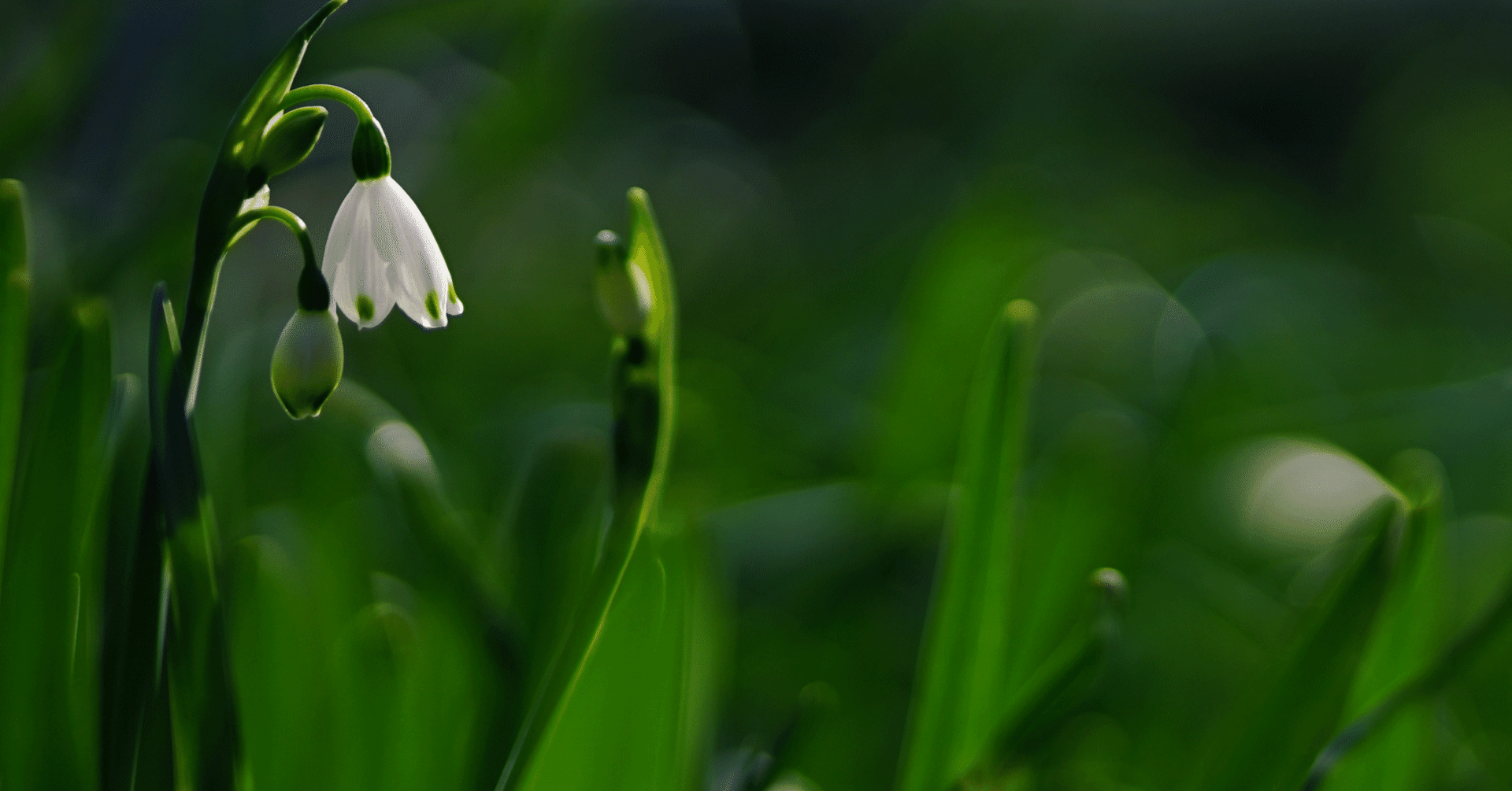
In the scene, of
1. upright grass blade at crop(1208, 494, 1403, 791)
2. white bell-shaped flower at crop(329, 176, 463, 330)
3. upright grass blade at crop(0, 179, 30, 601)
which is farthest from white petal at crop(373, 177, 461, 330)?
upright grass blade at crop(1208, 494, 1403, 791)

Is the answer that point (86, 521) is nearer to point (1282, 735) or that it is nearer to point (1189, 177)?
Result: point (1282, 735)

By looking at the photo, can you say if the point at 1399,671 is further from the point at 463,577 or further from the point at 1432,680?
the point at 463,577

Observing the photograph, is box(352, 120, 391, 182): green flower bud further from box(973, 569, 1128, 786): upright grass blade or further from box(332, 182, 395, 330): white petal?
box(973, 569, 1128, 786): upright grass blade

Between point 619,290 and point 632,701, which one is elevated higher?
point 619,290

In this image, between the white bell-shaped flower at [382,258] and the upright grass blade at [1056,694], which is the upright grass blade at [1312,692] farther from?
the white bell-shaped flower at [382,258]

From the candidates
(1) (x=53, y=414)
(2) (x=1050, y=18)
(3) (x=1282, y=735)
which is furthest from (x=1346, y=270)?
(1) (x=53, y=414)

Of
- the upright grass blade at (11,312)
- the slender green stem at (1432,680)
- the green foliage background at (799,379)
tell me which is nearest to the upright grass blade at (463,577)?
the green foliage background at (799,379)

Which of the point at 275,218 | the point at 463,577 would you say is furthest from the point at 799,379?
the point at 275,218
